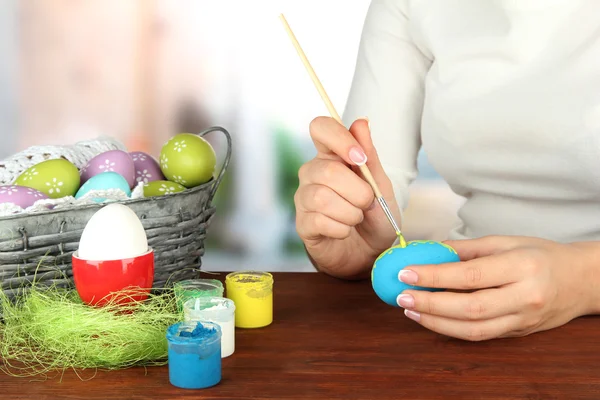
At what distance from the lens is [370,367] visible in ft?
2.75

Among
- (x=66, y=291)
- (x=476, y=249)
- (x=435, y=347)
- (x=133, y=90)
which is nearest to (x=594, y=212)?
(x=476, y=249)

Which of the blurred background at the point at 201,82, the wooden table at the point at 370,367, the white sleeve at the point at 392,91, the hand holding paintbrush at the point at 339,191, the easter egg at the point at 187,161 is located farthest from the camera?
the blurred background at the point at 201,82

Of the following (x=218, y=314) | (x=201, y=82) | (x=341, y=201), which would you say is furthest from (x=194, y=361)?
(x=201, y=82)

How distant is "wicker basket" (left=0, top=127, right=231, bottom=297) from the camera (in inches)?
37.3

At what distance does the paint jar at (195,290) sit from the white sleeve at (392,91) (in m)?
0.53

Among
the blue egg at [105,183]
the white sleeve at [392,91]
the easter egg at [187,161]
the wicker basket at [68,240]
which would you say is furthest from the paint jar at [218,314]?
the white sleeve at [392,91]

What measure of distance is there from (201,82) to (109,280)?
1145mm

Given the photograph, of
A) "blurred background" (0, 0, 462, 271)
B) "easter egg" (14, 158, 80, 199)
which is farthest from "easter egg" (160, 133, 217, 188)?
"blurred background" (0, 0, 462, 271)

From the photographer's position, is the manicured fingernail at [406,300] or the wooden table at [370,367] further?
the manicured fingernail at [406,300]

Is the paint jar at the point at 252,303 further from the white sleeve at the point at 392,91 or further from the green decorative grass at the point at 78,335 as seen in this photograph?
the white sleeve at the point at 392,91

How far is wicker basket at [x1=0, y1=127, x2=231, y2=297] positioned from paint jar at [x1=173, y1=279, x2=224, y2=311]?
119 millimetres

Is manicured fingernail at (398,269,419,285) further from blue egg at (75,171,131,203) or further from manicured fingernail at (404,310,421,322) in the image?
blue egg at (75,171,131,203)

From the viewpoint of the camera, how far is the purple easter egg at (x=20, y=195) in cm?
104

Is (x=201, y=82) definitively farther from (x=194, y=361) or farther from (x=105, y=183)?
(x=194, y=361)
